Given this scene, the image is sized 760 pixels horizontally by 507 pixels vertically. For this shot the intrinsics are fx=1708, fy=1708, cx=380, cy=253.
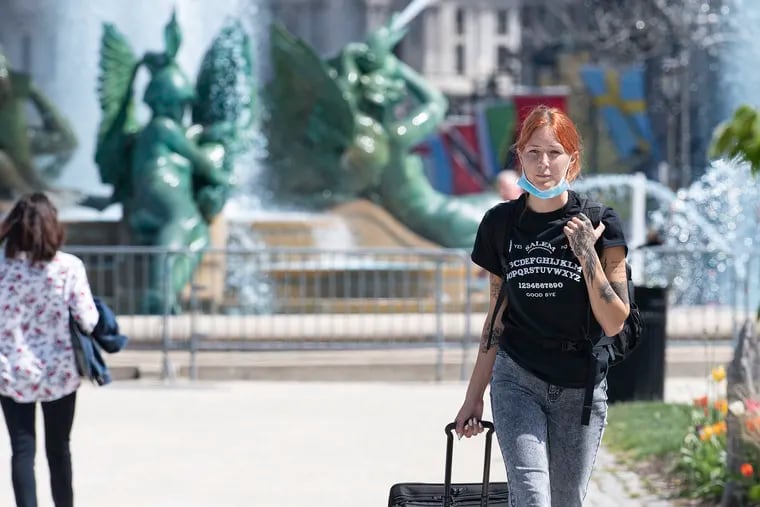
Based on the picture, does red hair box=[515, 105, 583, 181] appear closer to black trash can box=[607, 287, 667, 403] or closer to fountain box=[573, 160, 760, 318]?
black trash can box=[607, 287, 667, 403]

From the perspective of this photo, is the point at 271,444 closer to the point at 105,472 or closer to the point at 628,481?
the point at 105,472

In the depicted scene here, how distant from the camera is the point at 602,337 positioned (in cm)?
446

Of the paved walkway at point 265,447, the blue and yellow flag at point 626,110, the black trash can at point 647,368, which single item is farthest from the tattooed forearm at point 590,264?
the blue and yellow flag at point 626,110

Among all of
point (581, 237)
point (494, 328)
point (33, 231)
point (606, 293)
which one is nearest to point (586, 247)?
point (581, 237)

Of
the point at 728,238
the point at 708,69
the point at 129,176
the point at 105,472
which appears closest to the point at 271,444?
the point at 105,472

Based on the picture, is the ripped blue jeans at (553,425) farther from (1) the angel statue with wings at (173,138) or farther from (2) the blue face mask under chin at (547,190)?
(1) the angel statue with wings at (173,138)

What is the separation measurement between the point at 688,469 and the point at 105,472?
9.11ft

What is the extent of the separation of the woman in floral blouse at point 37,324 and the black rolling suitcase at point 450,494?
1.99 metres

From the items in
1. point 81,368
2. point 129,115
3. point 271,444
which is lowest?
point 271,444

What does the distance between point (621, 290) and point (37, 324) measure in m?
2.62

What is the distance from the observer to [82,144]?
3334 cm

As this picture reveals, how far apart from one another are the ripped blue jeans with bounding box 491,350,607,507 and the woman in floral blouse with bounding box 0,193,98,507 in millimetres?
2237

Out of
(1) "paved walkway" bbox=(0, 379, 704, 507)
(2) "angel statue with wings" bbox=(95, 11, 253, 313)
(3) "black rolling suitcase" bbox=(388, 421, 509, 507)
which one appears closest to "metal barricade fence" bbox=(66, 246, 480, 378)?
(1) "paved walkway" bbox=(0, 379, 704, 507)

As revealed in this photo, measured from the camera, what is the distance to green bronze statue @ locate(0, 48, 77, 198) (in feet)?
73.6
